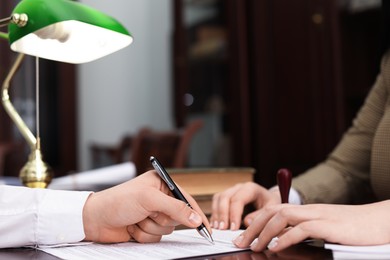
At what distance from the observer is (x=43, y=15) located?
0.99 m

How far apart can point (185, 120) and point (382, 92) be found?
8.31ft

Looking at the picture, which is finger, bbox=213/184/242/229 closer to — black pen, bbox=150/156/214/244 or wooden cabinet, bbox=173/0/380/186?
black pen, bbox=150/156/214/244

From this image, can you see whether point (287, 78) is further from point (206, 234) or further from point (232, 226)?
point (206, 234)

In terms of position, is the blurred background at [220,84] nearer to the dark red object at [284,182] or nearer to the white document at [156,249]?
the dark red object at [284,182]

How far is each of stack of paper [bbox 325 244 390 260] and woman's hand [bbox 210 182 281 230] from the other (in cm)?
29

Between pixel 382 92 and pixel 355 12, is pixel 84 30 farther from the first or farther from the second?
pixel 355 12

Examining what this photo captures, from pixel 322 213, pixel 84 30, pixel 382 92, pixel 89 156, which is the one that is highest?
pixel 84 30

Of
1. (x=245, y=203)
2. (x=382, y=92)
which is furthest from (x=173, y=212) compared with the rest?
(x=382, y=92)

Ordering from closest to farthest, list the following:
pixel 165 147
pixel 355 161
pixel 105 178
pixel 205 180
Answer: pixel 205 180 → pixel 355 161 → pixel 105 178 → pixel 165 147

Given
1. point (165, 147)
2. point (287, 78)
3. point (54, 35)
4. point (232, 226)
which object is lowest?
point (165, 147)

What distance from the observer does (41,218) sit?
85 cm

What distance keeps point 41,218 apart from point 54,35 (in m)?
0.37

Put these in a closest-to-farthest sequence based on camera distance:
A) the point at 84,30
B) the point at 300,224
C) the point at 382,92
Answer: the point at 300,224
the point at 84,30
the point at 382,92

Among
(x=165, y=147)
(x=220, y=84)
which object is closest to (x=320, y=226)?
(x=165, y=147)
